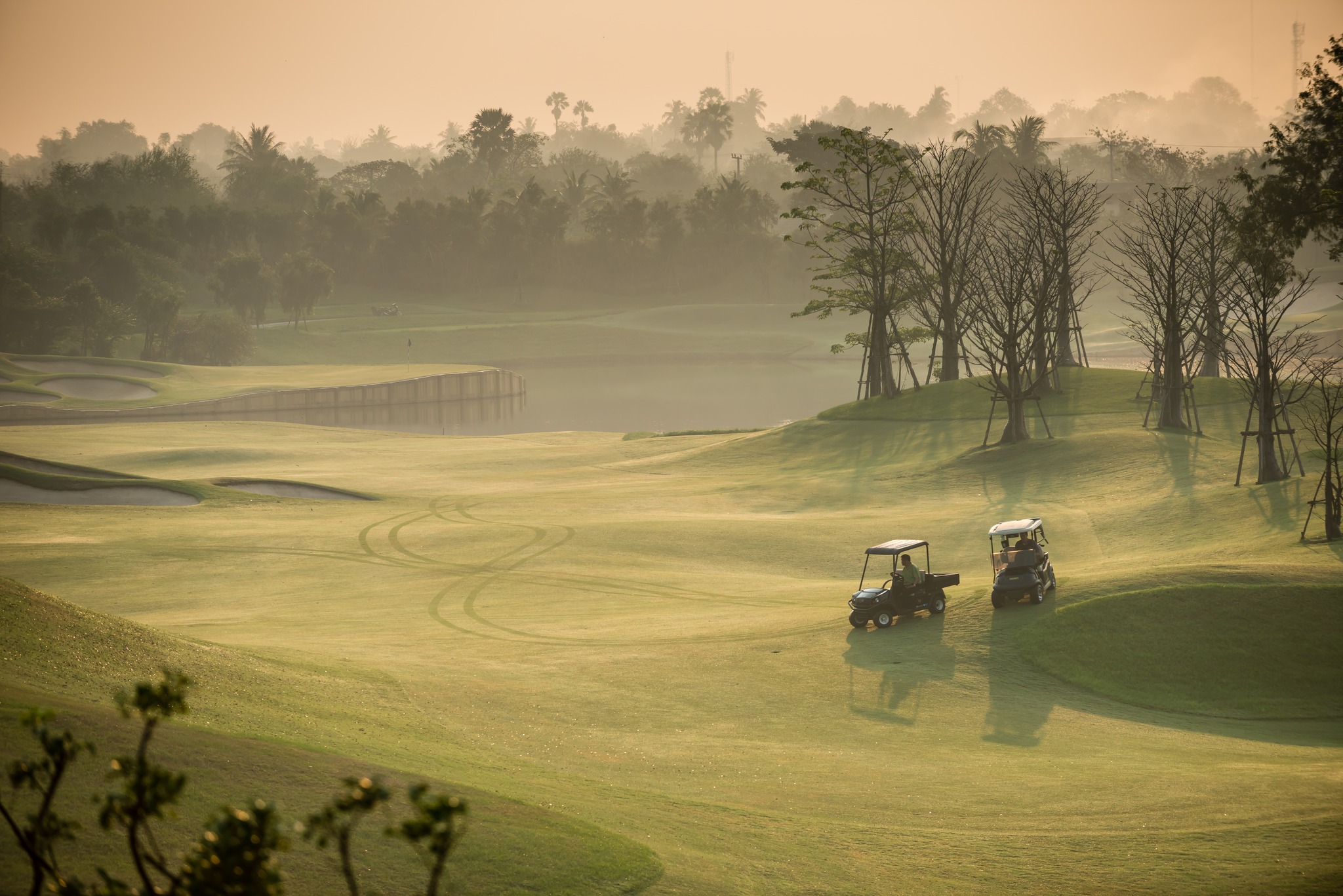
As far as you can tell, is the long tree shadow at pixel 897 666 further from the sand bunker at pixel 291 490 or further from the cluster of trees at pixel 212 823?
the sand bunker at pixel 291 490

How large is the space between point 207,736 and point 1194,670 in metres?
17.0

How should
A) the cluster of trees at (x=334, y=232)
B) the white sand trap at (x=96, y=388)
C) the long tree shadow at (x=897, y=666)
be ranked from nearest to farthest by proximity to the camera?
1. the long tree shadow at (x=897, y=666)
2. the white sand trap at (x=96, y=388)
3. the cluster of trees at (x=334, y=232)

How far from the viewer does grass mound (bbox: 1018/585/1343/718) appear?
63.4 feet

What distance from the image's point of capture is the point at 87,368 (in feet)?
296

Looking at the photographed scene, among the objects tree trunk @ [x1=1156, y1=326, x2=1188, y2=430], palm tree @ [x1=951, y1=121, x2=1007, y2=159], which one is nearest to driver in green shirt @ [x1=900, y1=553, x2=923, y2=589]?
tree trunk @ [x1=1156, y1=326, x2=1188, y2=430]

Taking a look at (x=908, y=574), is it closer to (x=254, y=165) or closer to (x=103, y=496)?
(x=103, y=496)

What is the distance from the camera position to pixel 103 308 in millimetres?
110625

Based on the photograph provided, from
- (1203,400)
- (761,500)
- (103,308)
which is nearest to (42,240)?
(103,308)

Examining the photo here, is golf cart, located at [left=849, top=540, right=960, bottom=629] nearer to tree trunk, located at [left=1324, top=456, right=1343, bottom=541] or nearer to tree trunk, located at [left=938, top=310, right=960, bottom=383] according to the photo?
tree trunk, located at [left=1324, top=456, right=1343, bottom=541]

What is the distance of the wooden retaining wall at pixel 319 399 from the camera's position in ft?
252

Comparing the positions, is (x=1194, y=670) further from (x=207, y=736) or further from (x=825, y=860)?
(x=207, y=736)

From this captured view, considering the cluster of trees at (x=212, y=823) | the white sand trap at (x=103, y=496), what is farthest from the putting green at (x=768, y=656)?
the cluster of trees at (x=212, y=823)

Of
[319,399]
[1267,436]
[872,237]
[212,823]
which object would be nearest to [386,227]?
[319,399]

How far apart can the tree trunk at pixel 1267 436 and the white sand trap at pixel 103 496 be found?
38.4 meters
